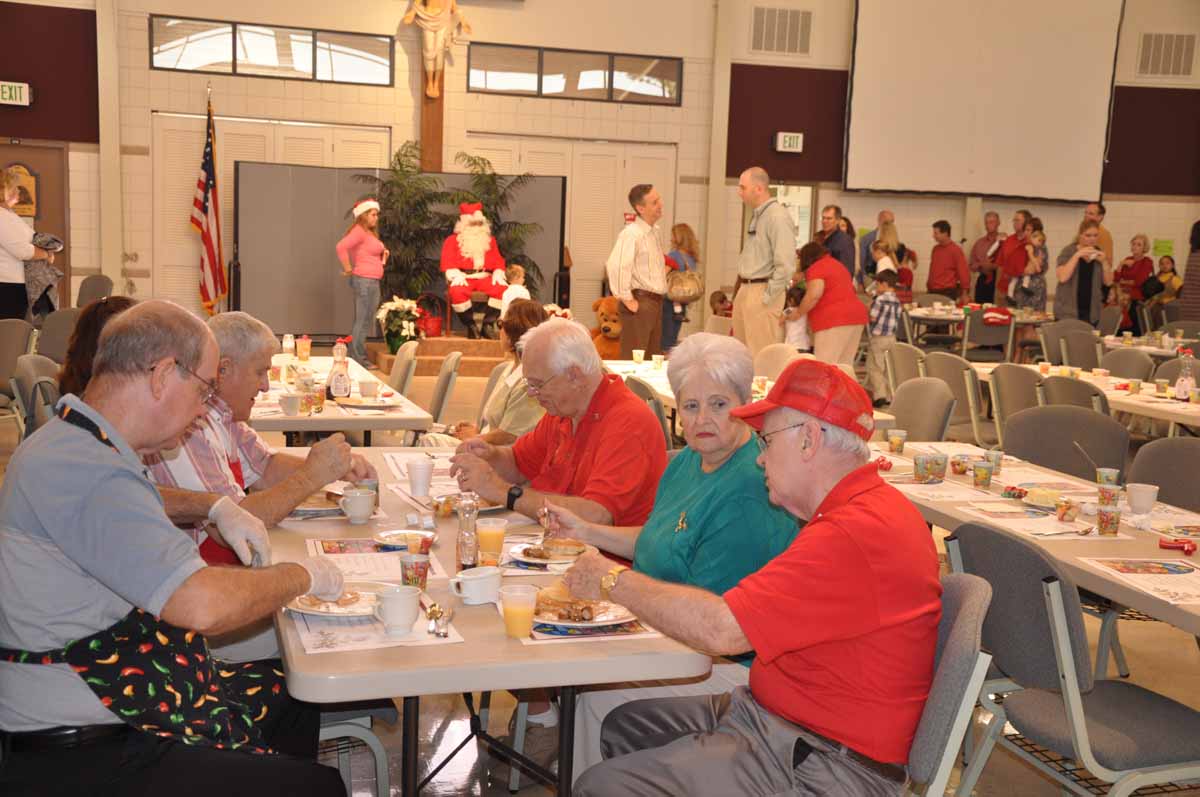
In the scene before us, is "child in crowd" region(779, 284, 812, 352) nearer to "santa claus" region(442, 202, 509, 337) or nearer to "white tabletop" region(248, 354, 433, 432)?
"santa claus" region(442, 202, 509, 337)

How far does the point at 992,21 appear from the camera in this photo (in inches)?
586

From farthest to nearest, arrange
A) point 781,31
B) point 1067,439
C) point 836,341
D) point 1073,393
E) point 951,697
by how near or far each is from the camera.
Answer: point 781,31
point 836,341
point 1073,393
point 1067,439
point 951,697

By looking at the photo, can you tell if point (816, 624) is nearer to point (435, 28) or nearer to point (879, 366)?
point (879, 366)

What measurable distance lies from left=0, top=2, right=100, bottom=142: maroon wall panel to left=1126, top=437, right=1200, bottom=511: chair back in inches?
466

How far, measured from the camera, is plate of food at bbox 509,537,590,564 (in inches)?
110

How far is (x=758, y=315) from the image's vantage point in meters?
9.54

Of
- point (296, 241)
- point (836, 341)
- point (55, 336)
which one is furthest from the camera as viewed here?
Answer: point (296, 241)

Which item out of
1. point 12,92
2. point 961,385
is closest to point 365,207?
point 12,92

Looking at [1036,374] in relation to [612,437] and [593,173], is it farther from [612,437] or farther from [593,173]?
[593,173]

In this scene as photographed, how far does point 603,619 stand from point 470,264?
10.5 meters

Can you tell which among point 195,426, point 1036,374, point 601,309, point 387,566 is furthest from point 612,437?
point 601,309

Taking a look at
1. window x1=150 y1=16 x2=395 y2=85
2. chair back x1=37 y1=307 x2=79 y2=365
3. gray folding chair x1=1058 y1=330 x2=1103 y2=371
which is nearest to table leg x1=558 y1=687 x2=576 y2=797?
chair back x1=37 y1=307 x2=79 y2=365

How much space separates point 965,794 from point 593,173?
11.9 meters

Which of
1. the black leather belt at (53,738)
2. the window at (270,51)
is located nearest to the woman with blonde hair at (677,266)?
the window at (270,51)
